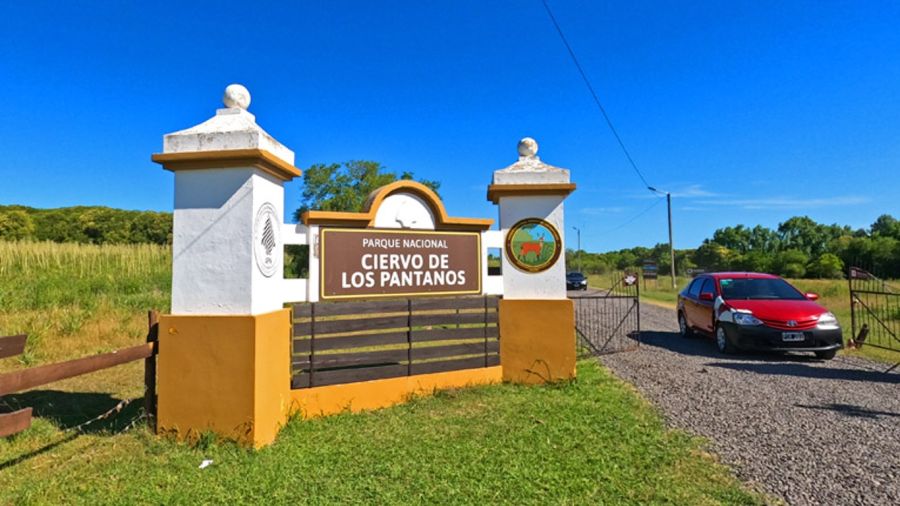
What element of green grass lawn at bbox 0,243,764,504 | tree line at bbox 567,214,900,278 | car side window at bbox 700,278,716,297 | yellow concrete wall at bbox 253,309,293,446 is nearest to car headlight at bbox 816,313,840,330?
car side window at bbox 700,278,716,297

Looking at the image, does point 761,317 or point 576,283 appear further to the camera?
point 576,283

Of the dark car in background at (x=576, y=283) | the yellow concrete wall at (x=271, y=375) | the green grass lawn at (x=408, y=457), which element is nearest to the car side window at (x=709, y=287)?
the green grass lawn at (x=408, y=457)

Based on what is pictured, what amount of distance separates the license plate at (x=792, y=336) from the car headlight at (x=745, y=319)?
0.37 m

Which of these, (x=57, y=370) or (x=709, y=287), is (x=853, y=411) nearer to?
(x=709, y=287)

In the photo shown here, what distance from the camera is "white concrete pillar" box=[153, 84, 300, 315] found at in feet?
12.4

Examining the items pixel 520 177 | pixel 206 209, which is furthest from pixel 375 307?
pixel 520 177

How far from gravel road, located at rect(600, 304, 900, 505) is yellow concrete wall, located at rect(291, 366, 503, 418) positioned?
7.02 ft

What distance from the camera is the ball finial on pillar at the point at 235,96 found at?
13.6ft

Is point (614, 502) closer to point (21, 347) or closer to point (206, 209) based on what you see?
point (206, 209)

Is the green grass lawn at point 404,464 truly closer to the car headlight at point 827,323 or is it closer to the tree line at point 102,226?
the car headlight at point 827,323

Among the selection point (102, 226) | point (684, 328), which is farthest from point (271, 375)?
point (102, 226)

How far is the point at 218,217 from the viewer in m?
3.83

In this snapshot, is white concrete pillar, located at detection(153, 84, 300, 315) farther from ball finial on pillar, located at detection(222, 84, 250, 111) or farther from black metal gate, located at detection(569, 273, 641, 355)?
black metal gate, located at detection(569, 273, 641, 355)

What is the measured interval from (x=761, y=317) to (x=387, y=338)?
6.50m
